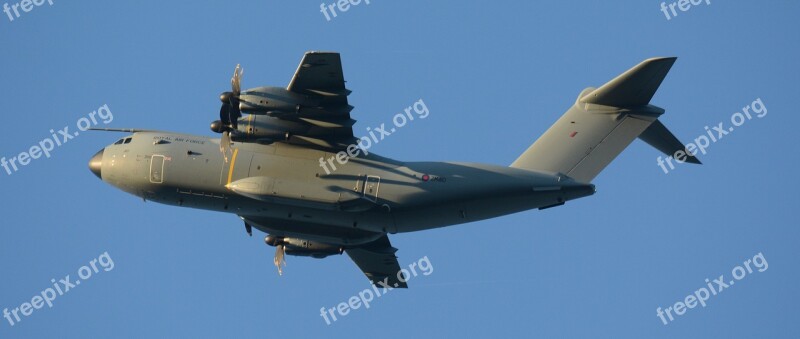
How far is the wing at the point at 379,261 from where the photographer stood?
1043 inches

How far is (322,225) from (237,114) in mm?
3344

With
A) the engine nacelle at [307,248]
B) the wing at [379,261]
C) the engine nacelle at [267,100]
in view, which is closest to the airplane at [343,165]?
the engine nacelle at [267,100]

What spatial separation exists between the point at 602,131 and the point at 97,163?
9.67 metres

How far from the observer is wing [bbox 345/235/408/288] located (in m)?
26.5

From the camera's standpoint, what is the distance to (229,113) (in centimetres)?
2238

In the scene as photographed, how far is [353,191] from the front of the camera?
22.7m

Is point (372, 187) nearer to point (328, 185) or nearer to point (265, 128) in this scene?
point (328, 185)

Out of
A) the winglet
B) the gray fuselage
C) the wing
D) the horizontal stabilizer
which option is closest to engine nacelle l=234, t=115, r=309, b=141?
the gray fuselage

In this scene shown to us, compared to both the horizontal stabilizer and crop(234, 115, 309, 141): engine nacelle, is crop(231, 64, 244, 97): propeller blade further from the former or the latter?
the horizontal stabilizer

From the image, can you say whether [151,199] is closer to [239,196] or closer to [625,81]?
[239,196]

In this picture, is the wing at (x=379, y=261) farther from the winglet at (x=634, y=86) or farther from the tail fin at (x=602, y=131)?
the winglet at (x=634, y=86)

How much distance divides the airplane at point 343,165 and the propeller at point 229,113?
18 mm

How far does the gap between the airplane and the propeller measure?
18 mm

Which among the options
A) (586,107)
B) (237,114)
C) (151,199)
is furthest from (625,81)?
(151,199)
